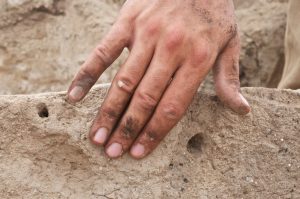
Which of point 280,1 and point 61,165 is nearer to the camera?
point 61,165

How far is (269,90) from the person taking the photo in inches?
50.4

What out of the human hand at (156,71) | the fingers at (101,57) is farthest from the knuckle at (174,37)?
the fingers at (101,57)

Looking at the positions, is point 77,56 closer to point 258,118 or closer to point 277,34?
point 277,34

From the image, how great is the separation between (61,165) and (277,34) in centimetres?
119

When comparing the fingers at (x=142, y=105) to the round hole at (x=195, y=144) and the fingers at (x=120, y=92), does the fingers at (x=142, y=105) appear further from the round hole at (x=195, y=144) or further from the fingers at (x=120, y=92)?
the round hole at (x=195, y=144)

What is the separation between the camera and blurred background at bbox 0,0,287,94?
2.10 m

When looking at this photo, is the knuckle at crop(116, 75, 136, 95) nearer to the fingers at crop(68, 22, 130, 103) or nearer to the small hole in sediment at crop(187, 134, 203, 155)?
the fingers at crop(68, 22, 130, 103)

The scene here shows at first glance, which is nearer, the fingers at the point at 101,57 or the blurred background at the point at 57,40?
the fingers at the point at 101,57

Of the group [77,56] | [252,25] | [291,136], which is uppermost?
[291,136]

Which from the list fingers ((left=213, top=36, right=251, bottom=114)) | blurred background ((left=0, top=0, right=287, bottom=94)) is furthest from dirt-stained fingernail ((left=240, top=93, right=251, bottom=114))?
blurred background ((left=0, top=0, right=287, bottom=94))

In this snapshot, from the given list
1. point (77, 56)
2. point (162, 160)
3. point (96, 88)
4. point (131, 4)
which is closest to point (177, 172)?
point (162, 160)

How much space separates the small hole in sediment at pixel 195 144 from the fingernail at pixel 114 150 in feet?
0.54

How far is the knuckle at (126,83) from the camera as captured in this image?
1.17 meters

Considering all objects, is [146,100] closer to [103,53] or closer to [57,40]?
[103,53]
